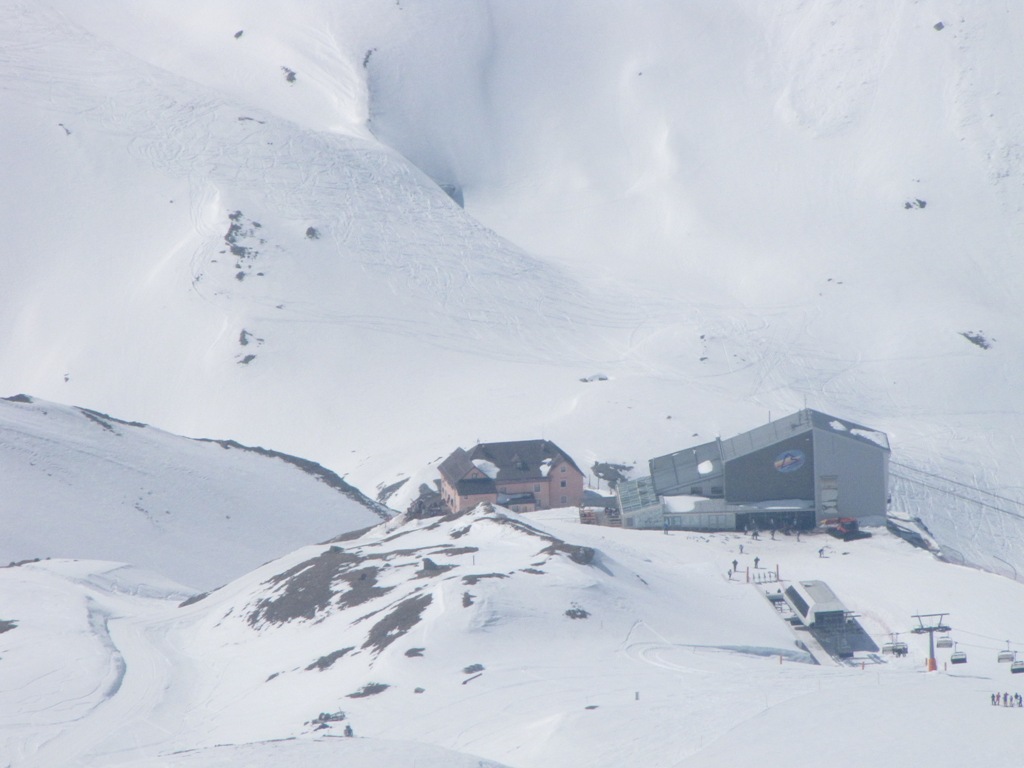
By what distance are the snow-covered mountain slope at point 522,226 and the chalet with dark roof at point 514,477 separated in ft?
21.5

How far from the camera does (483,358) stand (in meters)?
84.8

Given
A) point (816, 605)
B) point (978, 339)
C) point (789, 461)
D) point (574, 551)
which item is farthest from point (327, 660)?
point (978, 339)

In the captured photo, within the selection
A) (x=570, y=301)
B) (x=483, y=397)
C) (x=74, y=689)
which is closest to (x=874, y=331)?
(x=570, y=301)

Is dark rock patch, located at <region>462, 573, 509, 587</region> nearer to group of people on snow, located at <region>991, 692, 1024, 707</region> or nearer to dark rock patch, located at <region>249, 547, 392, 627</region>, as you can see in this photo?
dark rock patch, located at <region>249, 547, 392, 627</region>

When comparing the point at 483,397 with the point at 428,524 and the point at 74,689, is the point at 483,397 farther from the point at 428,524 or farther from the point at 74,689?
the point at 74,689

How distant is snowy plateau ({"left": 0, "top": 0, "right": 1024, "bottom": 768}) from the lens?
31516 millimetres

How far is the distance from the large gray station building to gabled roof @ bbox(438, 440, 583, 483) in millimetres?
8837

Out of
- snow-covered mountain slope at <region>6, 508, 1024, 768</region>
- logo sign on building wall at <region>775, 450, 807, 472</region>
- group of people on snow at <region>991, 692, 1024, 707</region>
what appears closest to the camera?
snow-covered mountain slope at <region>6, 508, 1024, 768</region>

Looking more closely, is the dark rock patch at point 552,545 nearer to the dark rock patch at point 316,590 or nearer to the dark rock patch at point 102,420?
the dark rock patch at point 316,590

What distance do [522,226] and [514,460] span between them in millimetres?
49364

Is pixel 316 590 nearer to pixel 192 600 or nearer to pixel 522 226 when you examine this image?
pixel 192 600

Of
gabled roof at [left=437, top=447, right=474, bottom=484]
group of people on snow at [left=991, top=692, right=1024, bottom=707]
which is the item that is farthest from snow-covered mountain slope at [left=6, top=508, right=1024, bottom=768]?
gabled roof at [left=437, top=447, right=474, bottom=484]

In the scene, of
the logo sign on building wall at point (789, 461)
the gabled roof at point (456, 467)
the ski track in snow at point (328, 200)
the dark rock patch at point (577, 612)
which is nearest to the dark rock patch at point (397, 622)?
the dark rock patch at point (577, 612)

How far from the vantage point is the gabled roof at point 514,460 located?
199 feet
